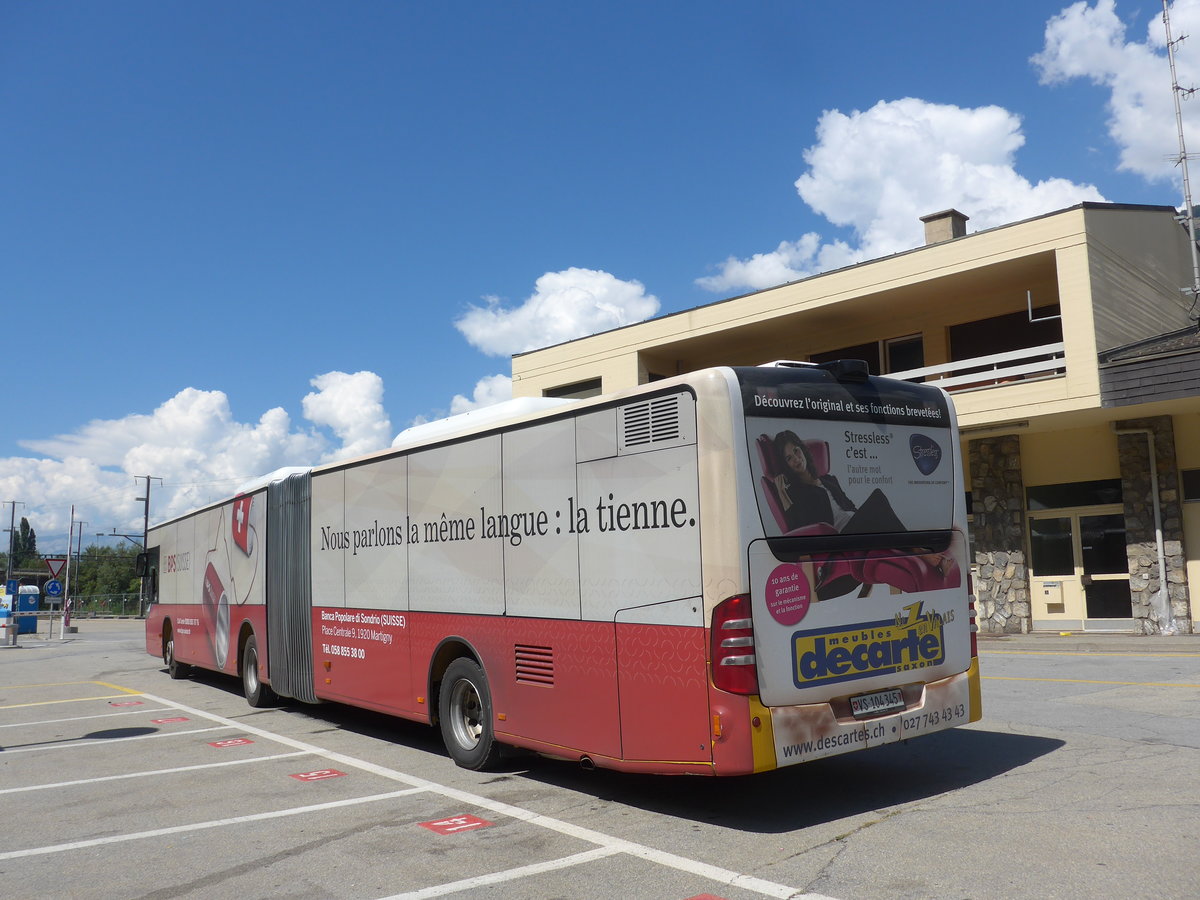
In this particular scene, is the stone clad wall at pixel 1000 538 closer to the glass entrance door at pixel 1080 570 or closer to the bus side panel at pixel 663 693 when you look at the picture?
the glass entrance door at pixel 1080 570

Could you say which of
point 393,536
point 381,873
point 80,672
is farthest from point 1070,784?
point 80,672

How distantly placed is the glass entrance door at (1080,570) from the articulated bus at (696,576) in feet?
47.2

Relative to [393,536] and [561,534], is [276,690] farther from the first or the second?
[561,534]

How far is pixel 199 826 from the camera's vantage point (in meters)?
6.77

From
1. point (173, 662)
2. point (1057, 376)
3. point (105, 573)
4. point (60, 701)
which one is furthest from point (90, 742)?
point (105, 573)

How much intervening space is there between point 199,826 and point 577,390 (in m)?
23.1

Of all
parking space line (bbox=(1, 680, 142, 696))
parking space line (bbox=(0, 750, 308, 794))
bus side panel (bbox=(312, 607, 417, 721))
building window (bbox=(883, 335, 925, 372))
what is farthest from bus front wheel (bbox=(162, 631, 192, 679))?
building window (bbox=(883, 335, 925, 372))

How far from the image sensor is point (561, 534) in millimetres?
7309

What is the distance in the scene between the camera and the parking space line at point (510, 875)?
509 cm

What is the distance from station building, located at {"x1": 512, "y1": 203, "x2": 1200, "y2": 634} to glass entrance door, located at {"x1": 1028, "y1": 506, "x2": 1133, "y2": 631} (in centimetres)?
3

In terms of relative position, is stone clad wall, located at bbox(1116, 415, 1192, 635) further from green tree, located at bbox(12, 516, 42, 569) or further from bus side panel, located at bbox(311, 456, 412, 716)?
green tree, located at bbox(12, 516, 42, 569)

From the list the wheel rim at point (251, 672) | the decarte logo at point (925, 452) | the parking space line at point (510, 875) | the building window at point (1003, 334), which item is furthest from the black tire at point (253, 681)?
the building window at point (1003, 334)

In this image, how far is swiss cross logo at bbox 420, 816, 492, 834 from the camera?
6.36 meters

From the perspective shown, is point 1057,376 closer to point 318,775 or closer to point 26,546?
point 318,775
